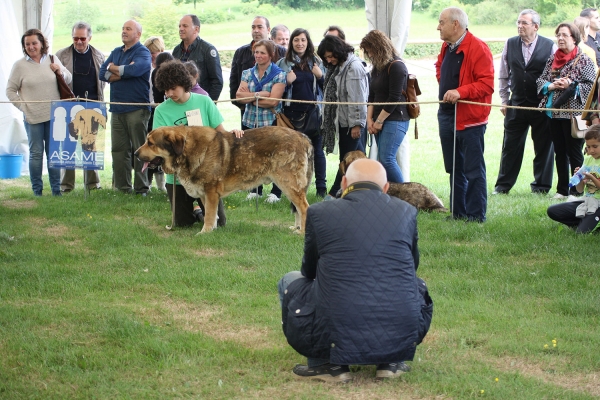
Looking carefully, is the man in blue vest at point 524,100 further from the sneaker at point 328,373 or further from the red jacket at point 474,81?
the sneaker at point 328,373

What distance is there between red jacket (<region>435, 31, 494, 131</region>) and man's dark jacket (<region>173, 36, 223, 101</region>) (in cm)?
381

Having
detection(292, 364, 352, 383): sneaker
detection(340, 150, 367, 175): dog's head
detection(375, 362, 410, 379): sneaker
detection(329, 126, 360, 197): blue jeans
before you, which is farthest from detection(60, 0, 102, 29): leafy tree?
detection(375, 362, 410, 379): sneaker

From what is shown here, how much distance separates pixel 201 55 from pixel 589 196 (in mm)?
5705

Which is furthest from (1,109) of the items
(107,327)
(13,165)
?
(107,327)

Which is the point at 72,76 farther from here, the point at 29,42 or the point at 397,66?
the point at 397,66

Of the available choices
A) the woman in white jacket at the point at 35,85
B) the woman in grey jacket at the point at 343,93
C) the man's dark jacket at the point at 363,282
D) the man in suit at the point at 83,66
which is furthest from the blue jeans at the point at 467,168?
the woman in white jacket at the point at 35,85

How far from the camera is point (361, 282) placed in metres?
4.38

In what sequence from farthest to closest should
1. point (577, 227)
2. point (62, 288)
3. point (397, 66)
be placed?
1. point (397, 66)
2. point (577, 227)
3. point (62, 288)

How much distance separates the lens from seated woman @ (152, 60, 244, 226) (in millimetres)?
8711

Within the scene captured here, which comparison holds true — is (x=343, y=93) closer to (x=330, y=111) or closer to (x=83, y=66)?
(x=330, y=111)

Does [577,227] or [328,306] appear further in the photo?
[577,227]

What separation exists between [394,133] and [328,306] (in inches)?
217

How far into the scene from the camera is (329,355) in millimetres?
4566

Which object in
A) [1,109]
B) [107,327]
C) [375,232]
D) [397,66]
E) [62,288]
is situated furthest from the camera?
[1,109]
